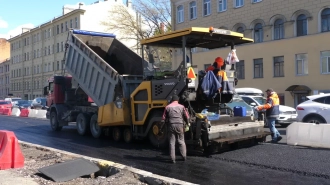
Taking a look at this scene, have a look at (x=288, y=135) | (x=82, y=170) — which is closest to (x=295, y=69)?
(x=288, y=135)

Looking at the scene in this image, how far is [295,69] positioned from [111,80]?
61.6 ft

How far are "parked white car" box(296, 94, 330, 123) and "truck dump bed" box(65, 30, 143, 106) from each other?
19.2ft

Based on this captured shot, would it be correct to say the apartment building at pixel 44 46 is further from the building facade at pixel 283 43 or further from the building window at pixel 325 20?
the building window at pixel 325 20

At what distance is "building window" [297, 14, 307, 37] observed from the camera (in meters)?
26.8

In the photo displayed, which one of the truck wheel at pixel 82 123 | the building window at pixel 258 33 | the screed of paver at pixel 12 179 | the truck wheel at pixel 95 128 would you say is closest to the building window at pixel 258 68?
the building window at pixel 258 33

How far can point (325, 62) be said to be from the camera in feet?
84.0

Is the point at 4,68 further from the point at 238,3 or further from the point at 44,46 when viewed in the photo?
the point at 238,3

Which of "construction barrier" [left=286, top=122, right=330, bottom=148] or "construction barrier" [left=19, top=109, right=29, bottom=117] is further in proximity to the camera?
"construction barrier" [left=19, top=109, right=29, bottom=117]

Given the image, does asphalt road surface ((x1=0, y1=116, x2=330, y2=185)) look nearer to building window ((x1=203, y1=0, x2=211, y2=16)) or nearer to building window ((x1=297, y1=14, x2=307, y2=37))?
building window ((x1=297, y1=14, x2=307, y2=37))

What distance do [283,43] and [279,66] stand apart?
1705 mm

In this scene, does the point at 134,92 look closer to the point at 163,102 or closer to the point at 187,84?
the point at 163,102

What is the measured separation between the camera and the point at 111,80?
11.9 m

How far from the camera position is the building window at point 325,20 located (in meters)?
25.4

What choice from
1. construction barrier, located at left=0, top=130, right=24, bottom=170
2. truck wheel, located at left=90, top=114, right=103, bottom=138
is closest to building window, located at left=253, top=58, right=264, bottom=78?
truck wheel, located at left=90, top=114, right=103, bottom=138
